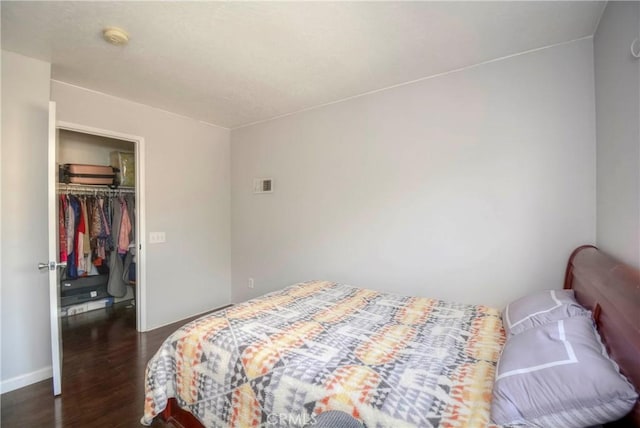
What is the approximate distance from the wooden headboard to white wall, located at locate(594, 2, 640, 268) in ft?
0.38

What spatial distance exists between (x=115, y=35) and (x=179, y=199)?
1.95 meters

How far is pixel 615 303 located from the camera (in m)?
1.11

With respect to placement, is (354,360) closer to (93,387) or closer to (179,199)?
(93,387)

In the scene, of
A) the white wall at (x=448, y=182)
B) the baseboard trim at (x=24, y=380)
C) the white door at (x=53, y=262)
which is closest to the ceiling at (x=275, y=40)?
A: the white wall at (x=448, y=182)

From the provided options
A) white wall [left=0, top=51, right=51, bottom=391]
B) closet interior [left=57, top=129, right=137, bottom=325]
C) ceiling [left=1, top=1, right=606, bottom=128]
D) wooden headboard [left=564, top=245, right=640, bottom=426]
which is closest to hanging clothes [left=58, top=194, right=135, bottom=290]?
closet interior [left=57, top=129, right=137, bottom=325]

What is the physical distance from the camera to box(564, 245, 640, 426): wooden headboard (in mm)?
920

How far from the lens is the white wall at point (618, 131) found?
1.34m

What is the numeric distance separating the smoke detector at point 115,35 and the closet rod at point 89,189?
2.28 meters

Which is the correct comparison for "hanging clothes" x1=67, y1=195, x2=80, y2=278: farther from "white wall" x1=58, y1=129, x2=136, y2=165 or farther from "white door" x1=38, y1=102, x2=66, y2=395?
"white door" x1=38, y1=102, x2=66, y2=395

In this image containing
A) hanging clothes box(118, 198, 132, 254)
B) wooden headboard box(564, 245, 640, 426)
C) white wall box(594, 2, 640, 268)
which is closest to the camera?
wooden headboard box(564, 245, 640, 426)

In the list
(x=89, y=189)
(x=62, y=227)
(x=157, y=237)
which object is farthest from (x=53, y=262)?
(x=89, y=189)

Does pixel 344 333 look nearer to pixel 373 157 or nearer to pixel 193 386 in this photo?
pixel 193 386

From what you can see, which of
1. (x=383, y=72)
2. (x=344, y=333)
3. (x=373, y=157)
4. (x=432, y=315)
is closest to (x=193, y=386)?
(x=344, y=333)

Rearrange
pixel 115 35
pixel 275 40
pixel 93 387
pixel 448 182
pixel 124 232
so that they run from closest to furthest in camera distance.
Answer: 1. pixel 115 35
2. pixel 275 40
3. pixel 93 387
4. pixel 448 182
5. pixel 124 232
